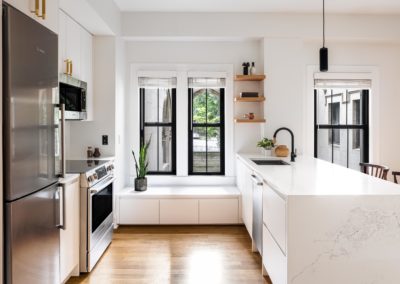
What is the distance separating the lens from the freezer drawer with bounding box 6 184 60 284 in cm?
163

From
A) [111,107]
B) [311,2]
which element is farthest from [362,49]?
[111,107]

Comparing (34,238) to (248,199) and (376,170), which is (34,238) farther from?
(376,170)

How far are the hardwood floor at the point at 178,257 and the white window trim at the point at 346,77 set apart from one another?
163 centimetres

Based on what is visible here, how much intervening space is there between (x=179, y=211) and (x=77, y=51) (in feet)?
7.13

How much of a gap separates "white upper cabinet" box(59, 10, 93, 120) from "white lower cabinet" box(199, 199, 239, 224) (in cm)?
174

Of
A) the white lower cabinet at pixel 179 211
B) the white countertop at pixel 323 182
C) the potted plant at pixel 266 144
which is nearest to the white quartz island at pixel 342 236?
the white countertop at pixel 323 182

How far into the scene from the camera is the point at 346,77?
4551mm

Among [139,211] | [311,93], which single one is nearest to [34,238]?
[139,211]

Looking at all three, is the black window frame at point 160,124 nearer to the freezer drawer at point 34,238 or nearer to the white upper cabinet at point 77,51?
the white upper cabinet at point 77,51

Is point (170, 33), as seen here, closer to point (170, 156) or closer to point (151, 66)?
point (151, 66)

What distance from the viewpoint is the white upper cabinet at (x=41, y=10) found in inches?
68.7

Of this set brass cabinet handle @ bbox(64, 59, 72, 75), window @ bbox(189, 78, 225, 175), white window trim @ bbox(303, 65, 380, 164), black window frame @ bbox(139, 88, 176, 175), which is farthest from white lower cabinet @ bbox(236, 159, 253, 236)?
brass cabinet handle @ bbox(64, 59, 72, 75)

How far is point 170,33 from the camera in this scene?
14.0 feet

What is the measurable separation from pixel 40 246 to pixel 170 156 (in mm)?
2872
